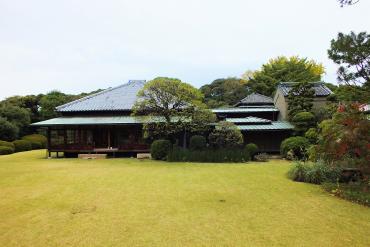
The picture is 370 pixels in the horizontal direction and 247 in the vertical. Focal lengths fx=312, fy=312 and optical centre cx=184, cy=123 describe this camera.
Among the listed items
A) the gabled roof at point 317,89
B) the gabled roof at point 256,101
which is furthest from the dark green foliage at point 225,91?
the gabled roof at point 317,89

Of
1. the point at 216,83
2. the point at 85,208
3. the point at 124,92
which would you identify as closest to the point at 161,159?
the point at 124,92

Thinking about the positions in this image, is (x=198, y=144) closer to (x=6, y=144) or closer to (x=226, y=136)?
(x=226, y=136)

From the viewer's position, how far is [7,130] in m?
29.4

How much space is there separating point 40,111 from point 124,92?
16157mm

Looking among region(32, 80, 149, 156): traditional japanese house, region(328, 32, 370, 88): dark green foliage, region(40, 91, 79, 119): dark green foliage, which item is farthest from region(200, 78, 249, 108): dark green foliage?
region(328, 32, 370, 88): dark green foliage

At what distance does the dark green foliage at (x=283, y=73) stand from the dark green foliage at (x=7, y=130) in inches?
1191

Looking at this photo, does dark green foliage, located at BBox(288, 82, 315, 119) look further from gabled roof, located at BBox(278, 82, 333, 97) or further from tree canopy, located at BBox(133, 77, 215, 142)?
tree canopy, located at BBox(133, 77, 215, 142)

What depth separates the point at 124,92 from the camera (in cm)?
2748

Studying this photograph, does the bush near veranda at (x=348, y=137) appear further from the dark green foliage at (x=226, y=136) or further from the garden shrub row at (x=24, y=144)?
the garden shrub row at (x=24, y=144)

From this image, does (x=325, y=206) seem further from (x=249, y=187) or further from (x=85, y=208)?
(x=85, y=208)

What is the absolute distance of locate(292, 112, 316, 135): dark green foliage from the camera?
21609mm

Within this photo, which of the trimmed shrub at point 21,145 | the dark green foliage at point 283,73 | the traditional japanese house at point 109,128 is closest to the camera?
the traditional japanese house at point 109,128

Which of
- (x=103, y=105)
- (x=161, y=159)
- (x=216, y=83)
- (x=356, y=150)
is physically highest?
(x=216, y=83)

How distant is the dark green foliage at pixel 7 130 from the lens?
2913cm
